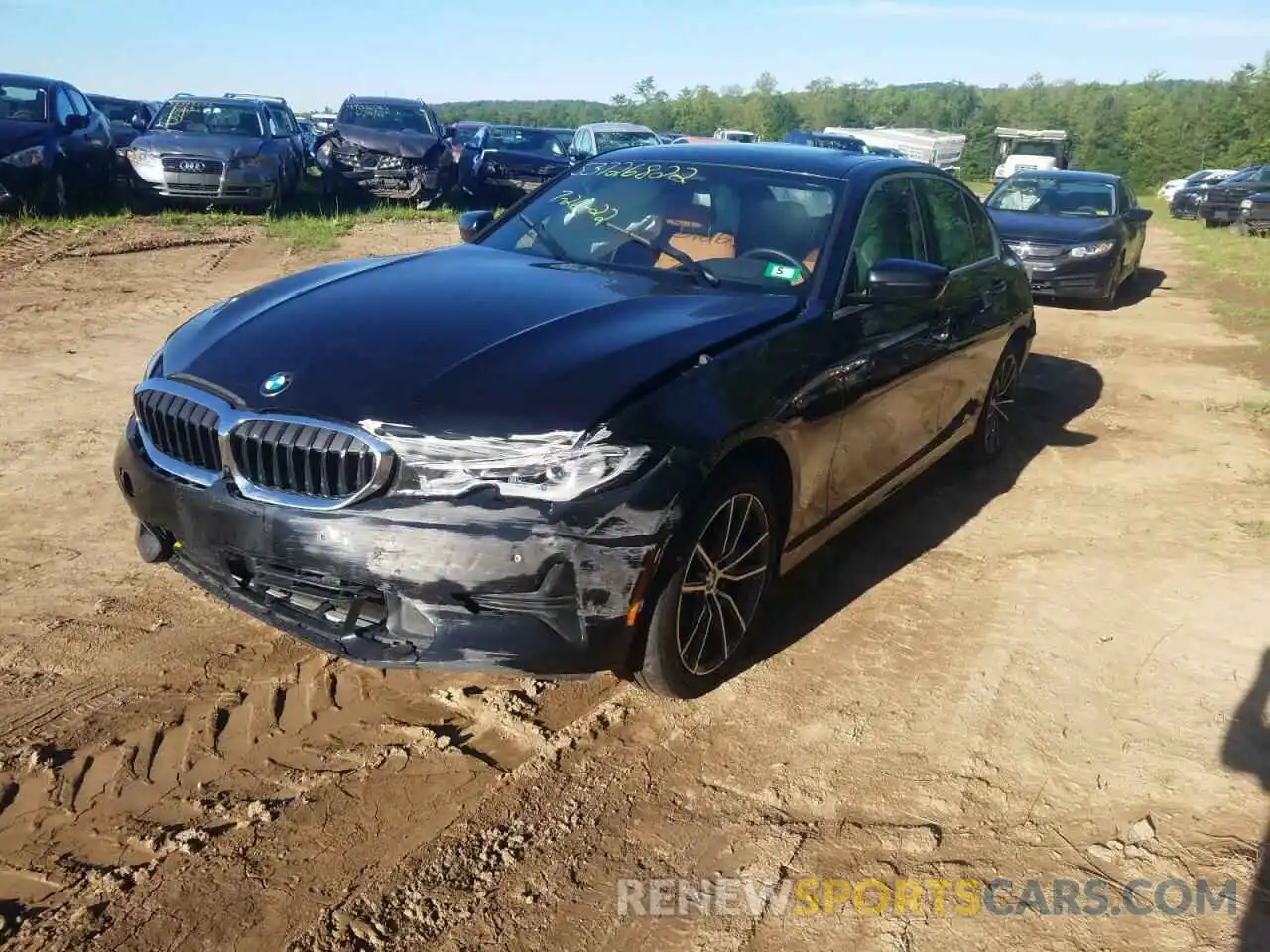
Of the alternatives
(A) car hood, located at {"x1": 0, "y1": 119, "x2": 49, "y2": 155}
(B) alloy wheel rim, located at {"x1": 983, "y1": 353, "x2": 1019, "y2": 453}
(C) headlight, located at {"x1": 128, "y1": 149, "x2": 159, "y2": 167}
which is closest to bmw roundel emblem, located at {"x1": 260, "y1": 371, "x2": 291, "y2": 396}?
(B) alloy wheel rim, located at {"x1": 983, "y1": 353, "x2": 1019, "y2": 453}

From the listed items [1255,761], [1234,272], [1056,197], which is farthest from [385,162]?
[1255,761]

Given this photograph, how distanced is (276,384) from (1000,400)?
441 cm

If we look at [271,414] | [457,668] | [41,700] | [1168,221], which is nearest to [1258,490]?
[457,668]

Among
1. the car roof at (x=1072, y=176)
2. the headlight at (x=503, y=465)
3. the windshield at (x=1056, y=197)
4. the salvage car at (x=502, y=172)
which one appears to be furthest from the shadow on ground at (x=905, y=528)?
the salvage car at (x=502, y=172)

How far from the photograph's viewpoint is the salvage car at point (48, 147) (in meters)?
11.8

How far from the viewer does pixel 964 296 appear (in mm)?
5023

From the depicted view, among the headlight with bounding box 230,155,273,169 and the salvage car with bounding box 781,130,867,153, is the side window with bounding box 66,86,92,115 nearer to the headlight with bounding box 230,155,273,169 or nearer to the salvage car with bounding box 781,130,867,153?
the headlight with bounding box 230,155,273,169

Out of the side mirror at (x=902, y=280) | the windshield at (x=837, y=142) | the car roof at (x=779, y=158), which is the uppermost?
the car roof at (x=779, y=158)

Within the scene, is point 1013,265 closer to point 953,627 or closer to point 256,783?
→ point 953,627

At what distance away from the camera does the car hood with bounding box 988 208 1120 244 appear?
12086mm

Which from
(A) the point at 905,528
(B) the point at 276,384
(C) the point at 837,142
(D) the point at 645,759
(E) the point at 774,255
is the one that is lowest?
(A) the point at 905,528

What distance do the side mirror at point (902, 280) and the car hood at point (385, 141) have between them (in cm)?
1275

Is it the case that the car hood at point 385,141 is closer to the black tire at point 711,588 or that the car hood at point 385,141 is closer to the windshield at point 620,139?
the windshield at point 620,139

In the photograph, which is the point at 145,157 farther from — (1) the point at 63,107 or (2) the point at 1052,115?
(2) the point at 1052,115
